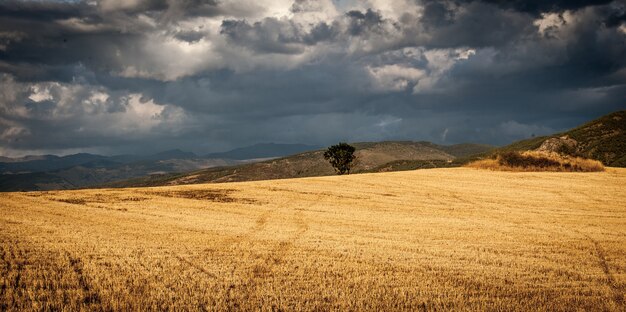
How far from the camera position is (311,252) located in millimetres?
18531

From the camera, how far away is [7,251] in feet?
55.8

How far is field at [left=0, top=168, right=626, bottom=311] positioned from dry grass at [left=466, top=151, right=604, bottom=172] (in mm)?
19094

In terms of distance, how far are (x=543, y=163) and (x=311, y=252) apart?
48338mm

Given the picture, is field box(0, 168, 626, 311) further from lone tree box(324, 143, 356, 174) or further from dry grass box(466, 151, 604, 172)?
lone tree box(324, 143, 356, 174)

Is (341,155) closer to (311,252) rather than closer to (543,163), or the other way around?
(543,163)

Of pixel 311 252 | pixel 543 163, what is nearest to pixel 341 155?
pixel 543 163

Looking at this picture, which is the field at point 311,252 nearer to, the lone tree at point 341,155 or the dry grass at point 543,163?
the dry grass at point 543,163

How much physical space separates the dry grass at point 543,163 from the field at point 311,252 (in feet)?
62.6

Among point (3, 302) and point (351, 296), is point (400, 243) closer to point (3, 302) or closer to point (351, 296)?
point (351, 296)

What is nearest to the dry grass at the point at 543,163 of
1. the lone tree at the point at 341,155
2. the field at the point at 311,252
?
the field at the point at 311,252

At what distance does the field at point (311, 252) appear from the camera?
1250 cm

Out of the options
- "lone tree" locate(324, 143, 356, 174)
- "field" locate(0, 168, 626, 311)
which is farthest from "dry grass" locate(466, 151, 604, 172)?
"lone tree" locate(324, 143, 356, 174)

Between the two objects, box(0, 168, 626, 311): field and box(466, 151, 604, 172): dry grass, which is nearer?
box(0, 168, 626, 311): field

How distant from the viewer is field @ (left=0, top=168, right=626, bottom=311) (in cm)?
1250
